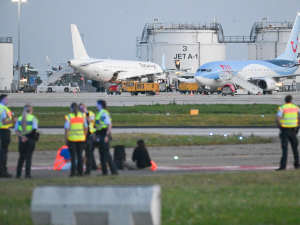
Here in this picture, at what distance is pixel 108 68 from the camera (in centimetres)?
7138

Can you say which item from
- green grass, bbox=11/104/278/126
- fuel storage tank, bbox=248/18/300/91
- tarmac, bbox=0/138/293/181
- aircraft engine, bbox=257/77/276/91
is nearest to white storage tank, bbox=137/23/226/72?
fuel storage tank, bbox=248/18/300/91

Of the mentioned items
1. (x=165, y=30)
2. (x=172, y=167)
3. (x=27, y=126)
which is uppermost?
(x=165, y=30)

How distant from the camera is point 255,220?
6.95 meters

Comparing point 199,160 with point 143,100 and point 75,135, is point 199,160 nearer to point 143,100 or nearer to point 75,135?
point 75,135

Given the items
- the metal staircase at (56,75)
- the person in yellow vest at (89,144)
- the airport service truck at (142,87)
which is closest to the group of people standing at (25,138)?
the person in yellow vest at (89,144)

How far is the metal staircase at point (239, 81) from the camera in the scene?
59.5 metres

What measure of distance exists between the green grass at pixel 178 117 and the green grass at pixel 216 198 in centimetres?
1472

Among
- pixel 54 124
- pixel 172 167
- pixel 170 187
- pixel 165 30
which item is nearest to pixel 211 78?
pixel 165 30

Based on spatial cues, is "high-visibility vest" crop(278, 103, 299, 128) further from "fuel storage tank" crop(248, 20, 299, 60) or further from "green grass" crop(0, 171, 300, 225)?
"fuel storage tank" crop(248, 20, 299, 60)

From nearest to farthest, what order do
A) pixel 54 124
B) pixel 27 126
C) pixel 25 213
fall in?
pixel 25 213 → pixel 27 126 → pixel 54 124

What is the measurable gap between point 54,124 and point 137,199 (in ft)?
65.6

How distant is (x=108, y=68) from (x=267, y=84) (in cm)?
2336

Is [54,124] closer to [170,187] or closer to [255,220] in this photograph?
[170,187]

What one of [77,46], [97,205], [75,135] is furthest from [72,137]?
[77,46]
